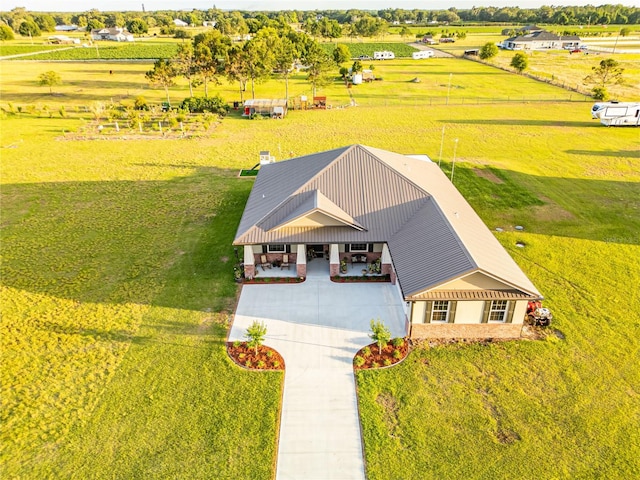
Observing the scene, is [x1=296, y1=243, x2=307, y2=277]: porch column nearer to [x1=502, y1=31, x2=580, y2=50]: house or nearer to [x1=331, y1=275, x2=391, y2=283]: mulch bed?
[x1=331, y1=275, x2=391, y2=283]: mulch bed

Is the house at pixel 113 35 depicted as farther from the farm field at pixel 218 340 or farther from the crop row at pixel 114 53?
the farm field at pixel 218 340

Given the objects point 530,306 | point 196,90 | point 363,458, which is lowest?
point 363,458

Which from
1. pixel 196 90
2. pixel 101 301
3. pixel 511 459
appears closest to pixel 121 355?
pixel 101 301

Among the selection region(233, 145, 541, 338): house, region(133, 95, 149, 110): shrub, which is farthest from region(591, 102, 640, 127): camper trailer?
region(133, 95, 149, 110): shrub

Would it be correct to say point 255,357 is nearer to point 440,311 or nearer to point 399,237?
point 440,311

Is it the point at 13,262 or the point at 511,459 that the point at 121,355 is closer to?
the point at 13,262

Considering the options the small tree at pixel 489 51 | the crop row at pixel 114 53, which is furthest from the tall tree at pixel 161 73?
the small tree at pixel 489 51
